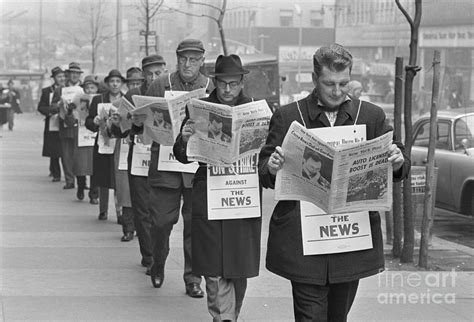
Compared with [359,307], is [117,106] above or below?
above

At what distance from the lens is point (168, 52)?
5003cm

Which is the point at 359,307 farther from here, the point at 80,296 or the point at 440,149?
the point at 440,149

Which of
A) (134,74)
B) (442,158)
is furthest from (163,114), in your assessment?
(442,158)

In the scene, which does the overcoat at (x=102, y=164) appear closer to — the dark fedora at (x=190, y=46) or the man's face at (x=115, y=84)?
the man's face at (x=115, y=84)

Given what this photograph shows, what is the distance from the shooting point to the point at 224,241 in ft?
23.7

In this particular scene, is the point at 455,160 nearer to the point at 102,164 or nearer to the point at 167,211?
the point at 102,164

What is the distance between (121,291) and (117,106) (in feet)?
6.63

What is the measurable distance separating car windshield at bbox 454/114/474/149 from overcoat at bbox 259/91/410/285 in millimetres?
8943

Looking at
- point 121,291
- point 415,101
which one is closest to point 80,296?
point 121,291

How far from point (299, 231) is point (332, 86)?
0.75 m

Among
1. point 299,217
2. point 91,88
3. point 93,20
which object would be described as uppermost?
point 93,20

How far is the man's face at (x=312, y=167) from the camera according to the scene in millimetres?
5371

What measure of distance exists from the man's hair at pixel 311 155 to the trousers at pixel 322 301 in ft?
2.13

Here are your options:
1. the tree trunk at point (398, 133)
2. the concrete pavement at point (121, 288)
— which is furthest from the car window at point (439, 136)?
the tree trunk at point (398, 133)
